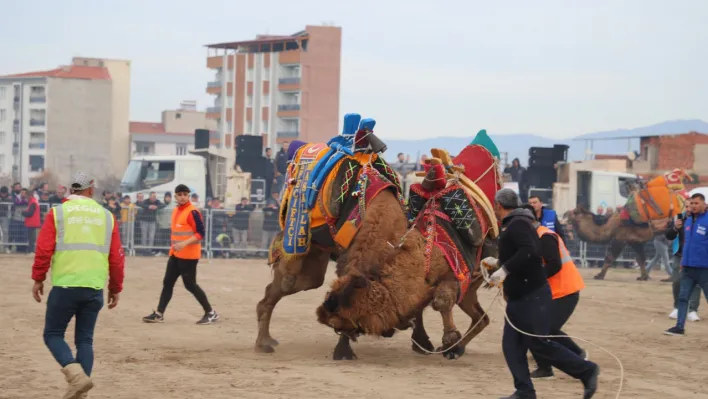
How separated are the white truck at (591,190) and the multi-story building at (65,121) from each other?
6813cm

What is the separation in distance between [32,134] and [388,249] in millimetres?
96431

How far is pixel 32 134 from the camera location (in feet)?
331

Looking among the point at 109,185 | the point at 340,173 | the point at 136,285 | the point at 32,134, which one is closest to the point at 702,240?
the point at 340,173

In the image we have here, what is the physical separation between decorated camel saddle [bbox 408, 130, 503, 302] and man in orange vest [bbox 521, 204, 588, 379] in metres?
1.24

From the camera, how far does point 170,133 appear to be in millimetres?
105875

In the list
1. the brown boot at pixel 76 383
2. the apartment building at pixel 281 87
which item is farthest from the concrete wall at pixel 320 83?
the brown boot at pixel 76 383

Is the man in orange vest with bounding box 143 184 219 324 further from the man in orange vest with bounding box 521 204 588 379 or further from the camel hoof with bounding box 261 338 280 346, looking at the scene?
the man in orange vest with bounding box 521 204 588 379

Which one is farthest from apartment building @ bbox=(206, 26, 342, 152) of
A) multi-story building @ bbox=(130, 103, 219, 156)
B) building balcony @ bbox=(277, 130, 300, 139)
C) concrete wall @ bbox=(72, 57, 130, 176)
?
concrete wall @ bbox=(72, 57, 130, 176)

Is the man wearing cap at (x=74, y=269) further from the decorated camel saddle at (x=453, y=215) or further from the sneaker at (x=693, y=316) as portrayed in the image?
the sneaker at (x=693, y=316)

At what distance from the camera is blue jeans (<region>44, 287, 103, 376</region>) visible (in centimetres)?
862

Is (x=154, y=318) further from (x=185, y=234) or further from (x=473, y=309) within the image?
(x=473, y=309)

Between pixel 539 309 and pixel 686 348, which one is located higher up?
pixel 539 309

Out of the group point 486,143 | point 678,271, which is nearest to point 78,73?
point 678,271

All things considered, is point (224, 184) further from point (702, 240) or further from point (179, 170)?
point (702, 240)
